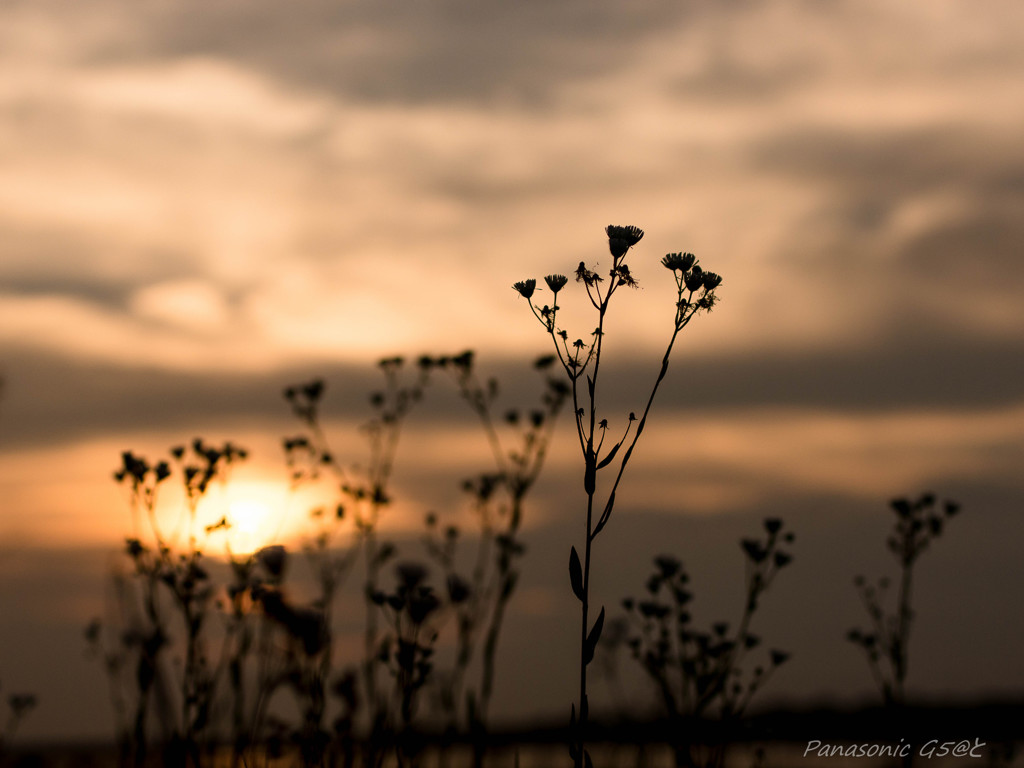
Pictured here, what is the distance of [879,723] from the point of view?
6.93 meters

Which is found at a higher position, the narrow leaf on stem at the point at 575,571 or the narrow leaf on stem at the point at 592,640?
the narrow leaf on stem at the point at 575,571

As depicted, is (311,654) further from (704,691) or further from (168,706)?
(704,691)

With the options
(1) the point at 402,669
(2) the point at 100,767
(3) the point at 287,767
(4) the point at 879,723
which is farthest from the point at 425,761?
(2) the point at 100,767

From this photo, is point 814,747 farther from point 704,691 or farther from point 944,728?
point 704,691

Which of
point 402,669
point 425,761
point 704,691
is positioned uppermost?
point 402,669

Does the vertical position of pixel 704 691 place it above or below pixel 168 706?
below

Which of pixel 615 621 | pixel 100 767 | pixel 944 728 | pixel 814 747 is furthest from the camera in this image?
pixel 615 621

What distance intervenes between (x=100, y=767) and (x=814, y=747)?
735 cm

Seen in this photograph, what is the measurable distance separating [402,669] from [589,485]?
60.2 inches

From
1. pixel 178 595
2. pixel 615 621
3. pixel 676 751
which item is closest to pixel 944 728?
pixel 615 621

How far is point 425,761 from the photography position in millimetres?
5461

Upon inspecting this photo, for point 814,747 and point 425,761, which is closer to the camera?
point 425,761

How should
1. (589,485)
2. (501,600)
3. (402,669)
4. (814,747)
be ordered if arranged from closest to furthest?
(589,485), (402,669), (501,600), (814,747)

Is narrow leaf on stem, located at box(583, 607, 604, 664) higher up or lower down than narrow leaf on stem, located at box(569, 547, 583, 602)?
lower down
